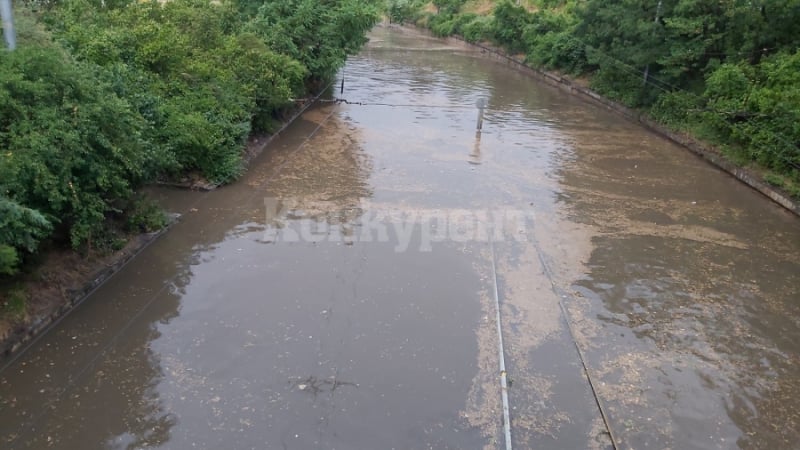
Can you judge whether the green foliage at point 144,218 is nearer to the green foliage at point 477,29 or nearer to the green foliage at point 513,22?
the green foliage at point 513,22

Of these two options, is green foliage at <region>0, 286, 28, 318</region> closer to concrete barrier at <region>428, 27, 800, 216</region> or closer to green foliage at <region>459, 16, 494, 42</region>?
concrete barrier at <region>428, 27, 800, 216</region>

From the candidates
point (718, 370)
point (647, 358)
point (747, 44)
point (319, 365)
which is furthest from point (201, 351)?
point (747, 44)

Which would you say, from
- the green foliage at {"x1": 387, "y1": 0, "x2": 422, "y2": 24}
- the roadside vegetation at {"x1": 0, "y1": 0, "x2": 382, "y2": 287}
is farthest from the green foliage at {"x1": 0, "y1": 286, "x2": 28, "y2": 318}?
the green foliage at {"x1": 387, "y1": 0, "x2": 422, "y2": 24}

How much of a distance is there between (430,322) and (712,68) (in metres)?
14.2

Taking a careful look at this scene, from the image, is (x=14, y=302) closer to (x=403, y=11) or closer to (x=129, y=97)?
(x=129, y=97)

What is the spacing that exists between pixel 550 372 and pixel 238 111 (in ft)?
30.1

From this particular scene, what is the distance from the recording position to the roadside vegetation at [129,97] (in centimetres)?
713

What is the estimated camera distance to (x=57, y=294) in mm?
7715

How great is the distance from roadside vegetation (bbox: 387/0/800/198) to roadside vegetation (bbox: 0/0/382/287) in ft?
28.9

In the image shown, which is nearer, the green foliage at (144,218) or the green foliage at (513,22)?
the green foliage at (144,218)

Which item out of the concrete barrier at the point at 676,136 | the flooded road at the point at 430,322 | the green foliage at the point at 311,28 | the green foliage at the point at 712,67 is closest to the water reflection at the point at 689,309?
the flooded road at the point at 430,322

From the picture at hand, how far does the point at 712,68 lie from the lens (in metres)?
17.9

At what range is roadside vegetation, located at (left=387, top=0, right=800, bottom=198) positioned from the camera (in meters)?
14.3

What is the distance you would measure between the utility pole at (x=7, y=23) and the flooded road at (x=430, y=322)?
133 inches
